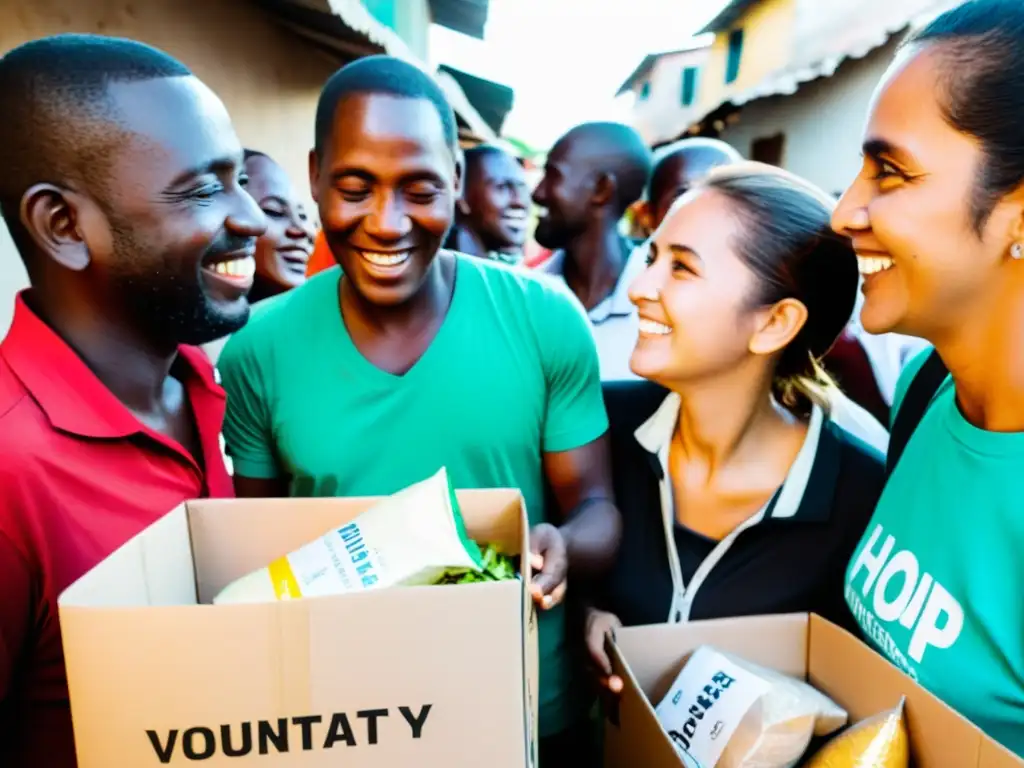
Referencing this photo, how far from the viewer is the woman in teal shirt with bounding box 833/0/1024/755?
909 mm

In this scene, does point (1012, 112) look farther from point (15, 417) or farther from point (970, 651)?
point (15, 417)

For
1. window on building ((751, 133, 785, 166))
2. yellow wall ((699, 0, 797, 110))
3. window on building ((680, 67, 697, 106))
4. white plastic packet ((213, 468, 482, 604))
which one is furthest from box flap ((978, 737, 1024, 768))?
window on building ((680, 67, 697, 106))

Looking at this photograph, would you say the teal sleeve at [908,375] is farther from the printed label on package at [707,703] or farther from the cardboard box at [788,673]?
the printed label on package at [707,703]

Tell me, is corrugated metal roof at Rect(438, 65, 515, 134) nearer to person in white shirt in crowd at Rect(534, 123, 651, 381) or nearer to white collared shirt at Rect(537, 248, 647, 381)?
person in white shirt in crowd at Rect(534, 123, 651, 381)

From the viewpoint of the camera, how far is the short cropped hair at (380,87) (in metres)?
1.29

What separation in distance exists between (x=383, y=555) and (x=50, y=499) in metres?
0.48

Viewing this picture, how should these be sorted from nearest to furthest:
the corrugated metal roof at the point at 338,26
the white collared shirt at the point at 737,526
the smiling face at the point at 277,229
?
1. the white collared shirt at the point at 737,526
2. the smiling face at the point at 277,229
3. the corrugated metal roof at the point at 338,26

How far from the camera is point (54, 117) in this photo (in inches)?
39.9

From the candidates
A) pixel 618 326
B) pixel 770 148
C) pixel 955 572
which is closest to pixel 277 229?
pixel 618 326

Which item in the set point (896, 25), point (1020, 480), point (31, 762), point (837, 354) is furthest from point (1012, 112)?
point (896, 25)

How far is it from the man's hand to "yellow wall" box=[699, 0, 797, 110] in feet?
28.4

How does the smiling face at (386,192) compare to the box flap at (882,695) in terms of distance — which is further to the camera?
the smiling face at (386,192)

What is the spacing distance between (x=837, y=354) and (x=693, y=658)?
4.08ft

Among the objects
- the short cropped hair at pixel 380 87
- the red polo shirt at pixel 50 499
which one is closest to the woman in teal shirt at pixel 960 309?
the short cropped hair at pixel 380 87
